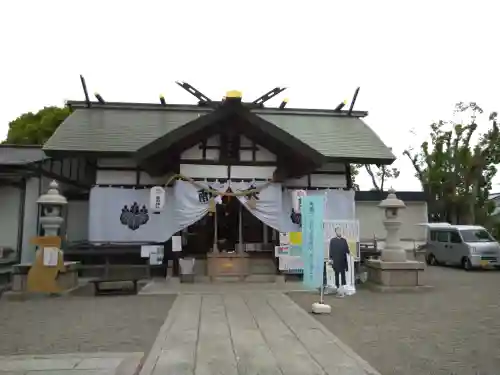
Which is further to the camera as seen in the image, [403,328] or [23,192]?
[23,192]

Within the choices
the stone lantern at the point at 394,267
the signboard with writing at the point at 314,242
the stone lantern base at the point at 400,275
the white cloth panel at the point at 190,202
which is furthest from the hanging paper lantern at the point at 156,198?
the stone lantern base at the point at 400,275

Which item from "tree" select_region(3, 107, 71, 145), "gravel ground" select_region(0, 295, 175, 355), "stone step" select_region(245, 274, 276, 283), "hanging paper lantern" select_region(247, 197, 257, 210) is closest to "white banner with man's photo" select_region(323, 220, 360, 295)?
"stone step" select_region(245, 274, 276, 283)

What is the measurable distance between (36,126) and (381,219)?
63.4 ft

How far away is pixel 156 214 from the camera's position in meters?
12.9

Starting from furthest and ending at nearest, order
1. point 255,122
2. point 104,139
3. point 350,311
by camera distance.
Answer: point 104,139 < point 255,122 < point 350,311

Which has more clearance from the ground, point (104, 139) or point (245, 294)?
point (104, 139)

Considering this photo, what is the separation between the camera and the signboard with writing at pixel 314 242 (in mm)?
8500

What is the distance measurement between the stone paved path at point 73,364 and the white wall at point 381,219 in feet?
65.9

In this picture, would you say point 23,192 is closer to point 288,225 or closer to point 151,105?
point 151,105

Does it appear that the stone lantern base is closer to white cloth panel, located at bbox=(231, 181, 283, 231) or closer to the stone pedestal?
white cloth panel, located at bbox=(231, 181, 283, 231)

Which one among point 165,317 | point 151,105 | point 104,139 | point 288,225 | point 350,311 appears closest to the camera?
point 165,317

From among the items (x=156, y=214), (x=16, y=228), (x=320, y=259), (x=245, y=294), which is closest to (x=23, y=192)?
(x=16, y=228)

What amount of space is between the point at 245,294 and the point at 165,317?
292cm

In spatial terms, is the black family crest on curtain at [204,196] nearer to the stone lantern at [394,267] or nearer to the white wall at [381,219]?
the stone lantern at [394,267]
